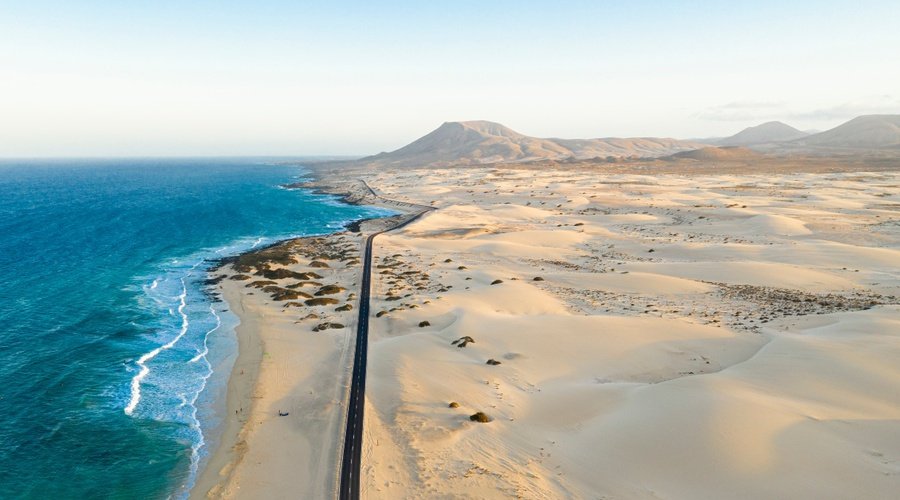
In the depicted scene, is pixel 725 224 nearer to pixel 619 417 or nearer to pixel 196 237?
pixel 619 417

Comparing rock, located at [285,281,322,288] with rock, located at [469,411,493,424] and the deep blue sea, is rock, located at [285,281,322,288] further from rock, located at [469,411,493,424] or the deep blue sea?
rock, located at [469,411,493,424]

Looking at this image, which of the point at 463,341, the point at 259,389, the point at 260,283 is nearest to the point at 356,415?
the point at 259,389

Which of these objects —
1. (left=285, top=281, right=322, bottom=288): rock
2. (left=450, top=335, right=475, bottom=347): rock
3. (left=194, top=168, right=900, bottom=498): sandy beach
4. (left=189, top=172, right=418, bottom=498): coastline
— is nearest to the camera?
(left=194, top=168, right=900, bottom=498): sandy beach

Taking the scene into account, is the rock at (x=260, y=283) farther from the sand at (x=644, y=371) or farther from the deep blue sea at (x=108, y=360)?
the sand at (x=644, y=371)

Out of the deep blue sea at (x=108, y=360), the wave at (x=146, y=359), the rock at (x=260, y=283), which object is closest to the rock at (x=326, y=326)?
the deep blue sea at (x=108, y=360)

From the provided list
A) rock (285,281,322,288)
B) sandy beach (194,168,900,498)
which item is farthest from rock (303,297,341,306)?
rock (285,281,322,288)

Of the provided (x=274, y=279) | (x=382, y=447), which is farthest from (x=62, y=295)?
(x=382, y=447)
